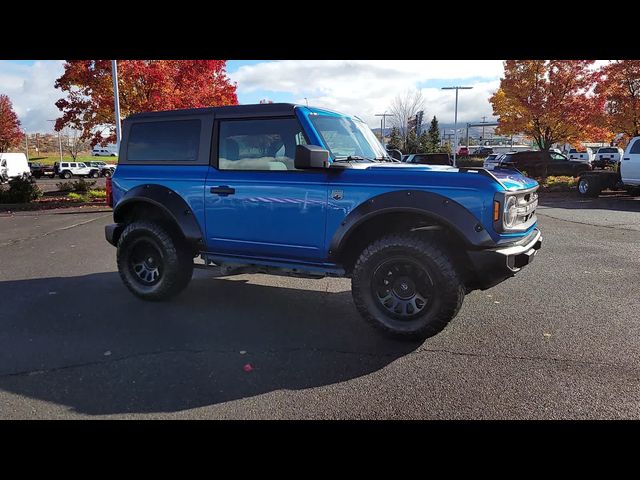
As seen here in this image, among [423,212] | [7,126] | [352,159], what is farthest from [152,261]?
[7,126]

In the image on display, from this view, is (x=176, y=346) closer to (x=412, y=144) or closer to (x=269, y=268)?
(x=269, y=268)

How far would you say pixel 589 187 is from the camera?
16.3m

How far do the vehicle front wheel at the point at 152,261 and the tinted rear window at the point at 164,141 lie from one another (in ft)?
2.58

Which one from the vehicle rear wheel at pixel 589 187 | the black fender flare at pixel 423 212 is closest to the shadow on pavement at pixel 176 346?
the black fender flare at pixel 423 212

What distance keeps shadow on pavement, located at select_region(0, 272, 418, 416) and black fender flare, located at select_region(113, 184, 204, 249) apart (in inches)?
32.0

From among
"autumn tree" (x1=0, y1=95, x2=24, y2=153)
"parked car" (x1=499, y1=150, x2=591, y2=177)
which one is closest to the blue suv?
"parked car" (x1=499, y1=150, x2=591, y2=177)

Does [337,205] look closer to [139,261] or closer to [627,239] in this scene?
[139,261]

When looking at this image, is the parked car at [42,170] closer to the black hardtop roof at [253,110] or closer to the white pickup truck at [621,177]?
the white pickup truck at [621,177]

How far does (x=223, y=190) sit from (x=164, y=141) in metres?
1.09

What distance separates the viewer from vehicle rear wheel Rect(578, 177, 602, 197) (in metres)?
16.2

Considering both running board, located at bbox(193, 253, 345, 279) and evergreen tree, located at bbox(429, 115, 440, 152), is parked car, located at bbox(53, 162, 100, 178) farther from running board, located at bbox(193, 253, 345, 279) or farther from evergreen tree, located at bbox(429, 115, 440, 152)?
running board, located at bbox(193, 253, 345, 279)

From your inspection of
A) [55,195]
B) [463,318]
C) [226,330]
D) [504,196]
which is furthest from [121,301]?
[55,195]

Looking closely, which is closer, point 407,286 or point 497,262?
point 497,262

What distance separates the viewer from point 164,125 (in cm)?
517
